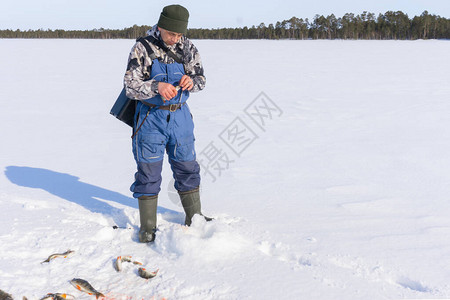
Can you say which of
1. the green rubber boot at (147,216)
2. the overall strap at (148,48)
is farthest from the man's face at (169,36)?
the green rubber boot at (147,216)

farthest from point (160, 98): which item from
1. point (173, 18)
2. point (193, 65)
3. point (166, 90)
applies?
point (173, 18)

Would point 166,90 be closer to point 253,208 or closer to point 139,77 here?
point 139,77

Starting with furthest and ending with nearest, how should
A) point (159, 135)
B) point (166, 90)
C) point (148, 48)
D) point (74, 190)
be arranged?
point (74, 190) → point (159, 135) → point (148, 48) → point (166, 90)

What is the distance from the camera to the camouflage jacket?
2.69 metres

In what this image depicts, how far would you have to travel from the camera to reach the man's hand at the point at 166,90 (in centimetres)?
263

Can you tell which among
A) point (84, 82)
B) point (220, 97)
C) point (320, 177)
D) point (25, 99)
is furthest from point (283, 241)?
point (84, 82)

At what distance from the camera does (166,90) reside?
8.61 feet

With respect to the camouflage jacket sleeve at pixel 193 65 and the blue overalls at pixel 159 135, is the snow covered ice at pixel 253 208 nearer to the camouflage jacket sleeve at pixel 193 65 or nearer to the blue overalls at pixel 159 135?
the blue overalls at pixel 159 135

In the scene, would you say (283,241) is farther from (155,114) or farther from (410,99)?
(410,99)

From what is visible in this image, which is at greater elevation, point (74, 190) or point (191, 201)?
point (191, 201)

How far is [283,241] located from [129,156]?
9.93ft

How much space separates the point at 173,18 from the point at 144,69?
15.6 inches

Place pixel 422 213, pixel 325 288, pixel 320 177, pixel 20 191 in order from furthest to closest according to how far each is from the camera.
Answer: pixel 320 177
pixel 20 191
pixel 422 213
pixel 325 288

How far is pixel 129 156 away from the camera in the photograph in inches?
212
